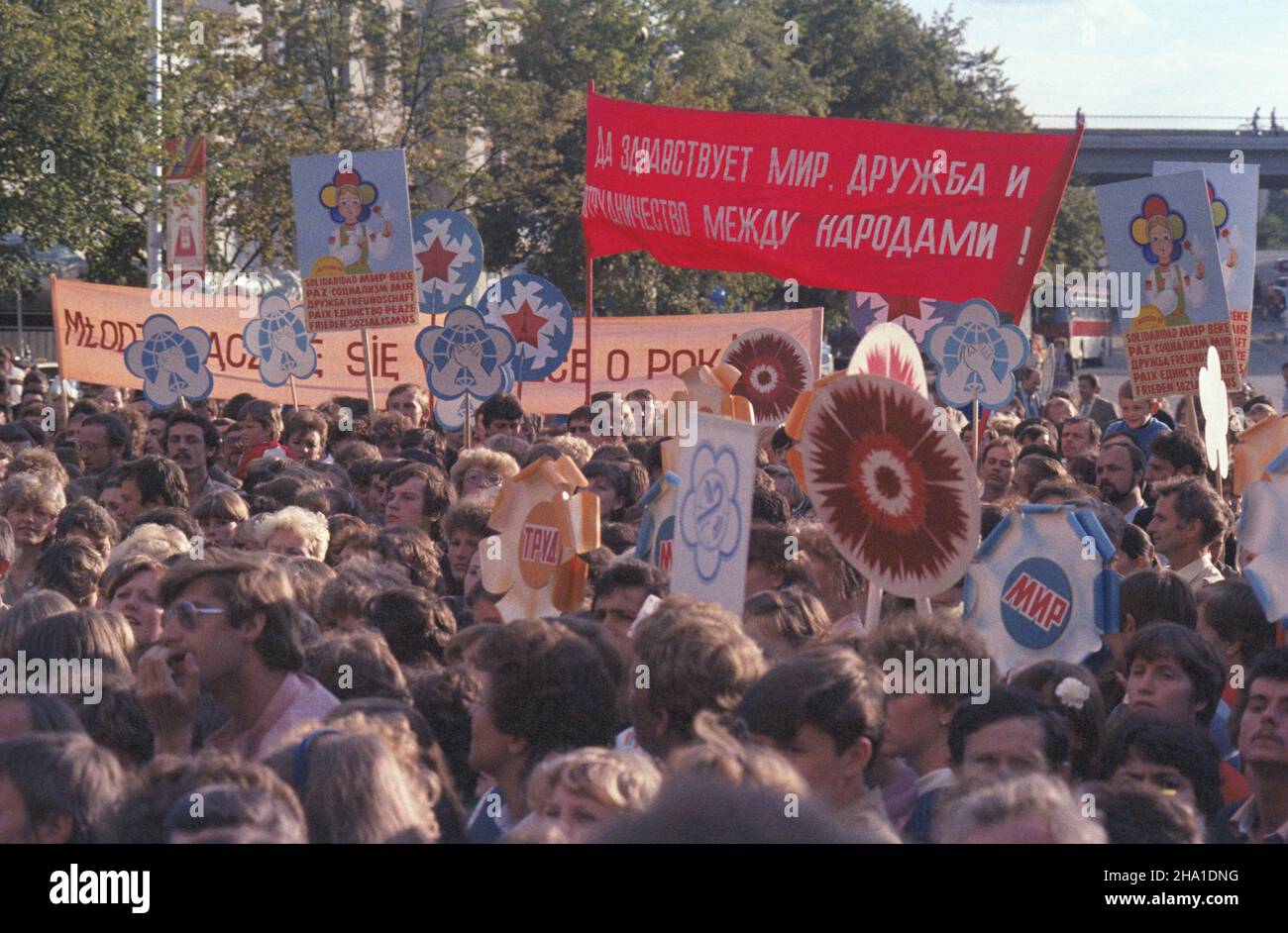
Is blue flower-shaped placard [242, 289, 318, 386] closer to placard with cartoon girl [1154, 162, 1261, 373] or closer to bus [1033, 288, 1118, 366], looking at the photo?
placard with cartoon girl [1154, 162, 1261, 373]

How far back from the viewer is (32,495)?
708cm

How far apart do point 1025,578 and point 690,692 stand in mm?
1531

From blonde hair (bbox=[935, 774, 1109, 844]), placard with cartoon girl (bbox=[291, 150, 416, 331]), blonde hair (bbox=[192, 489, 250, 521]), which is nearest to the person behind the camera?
blonde hair (bbox=[935, 774, 1109, 844])

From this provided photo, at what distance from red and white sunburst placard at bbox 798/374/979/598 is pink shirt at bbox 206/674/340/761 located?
5.14ft

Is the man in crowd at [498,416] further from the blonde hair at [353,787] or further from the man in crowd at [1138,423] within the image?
the blonde hair at [353,787]

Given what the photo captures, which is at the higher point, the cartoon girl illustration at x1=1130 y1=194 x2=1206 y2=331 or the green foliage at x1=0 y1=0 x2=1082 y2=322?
the green foliage at x1=0 y1=0 x2=1082 y2=322

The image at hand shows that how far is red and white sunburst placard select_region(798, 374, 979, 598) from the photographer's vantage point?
476cm

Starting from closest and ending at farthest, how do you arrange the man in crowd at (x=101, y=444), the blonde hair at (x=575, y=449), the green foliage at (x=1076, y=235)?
the blonde hair at (x=575, y=449), the man in crowd at (x=101, y=444), the green foliage at (x=1076, y=235)

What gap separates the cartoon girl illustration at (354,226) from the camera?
11719mm

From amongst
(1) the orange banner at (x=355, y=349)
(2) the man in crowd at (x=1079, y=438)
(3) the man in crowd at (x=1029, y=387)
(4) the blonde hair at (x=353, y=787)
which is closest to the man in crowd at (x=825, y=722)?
(4) the blonde hair at (x=353, y=787)

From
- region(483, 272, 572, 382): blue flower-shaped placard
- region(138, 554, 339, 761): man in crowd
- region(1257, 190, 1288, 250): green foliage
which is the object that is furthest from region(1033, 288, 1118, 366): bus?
region(1257, 190, 1288, 250): green foliage

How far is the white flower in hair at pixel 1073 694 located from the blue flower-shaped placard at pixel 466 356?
6.92 m

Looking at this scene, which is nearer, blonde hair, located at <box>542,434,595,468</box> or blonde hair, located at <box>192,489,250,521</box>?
blonde hair, located at <box>192,489,250,521</box>

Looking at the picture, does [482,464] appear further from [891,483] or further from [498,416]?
[891,483]
